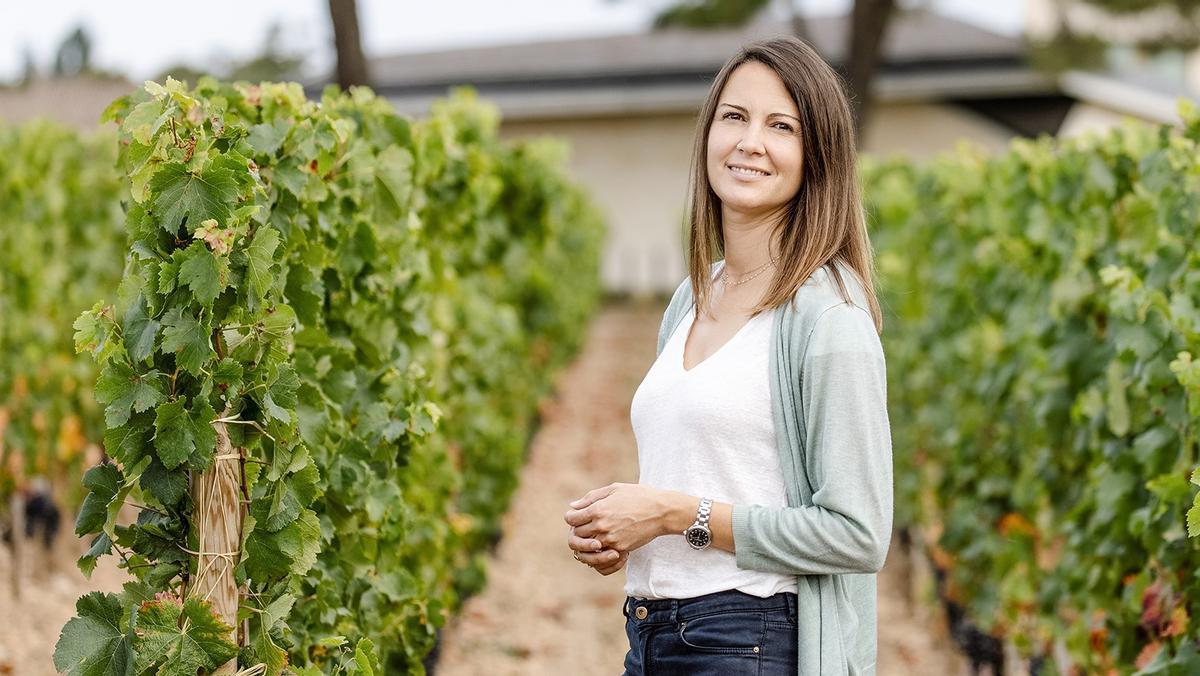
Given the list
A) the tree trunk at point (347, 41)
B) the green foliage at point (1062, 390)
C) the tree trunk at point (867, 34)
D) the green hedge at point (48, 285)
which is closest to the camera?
the green foliage at point (1062, 390)

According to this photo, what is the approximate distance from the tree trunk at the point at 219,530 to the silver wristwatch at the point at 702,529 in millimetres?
762

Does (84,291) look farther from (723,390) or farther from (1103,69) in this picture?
(1103,69)

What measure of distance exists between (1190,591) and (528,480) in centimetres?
693

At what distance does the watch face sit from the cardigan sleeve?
0.16 feet

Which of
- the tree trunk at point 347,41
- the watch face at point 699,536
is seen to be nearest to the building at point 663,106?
the tree trunk at point 347,41

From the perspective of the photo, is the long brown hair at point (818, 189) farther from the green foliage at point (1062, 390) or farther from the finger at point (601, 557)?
the green foliage at point (1062, 390)

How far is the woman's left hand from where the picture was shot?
2.19m

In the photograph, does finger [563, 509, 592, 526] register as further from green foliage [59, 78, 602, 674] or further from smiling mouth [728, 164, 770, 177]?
smiling mouth [728, 164, 770, 177]

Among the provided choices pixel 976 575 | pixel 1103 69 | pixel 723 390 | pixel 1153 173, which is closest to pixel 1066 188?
pixel 1153 173

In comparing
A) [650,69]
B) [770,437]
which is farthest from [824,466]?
[650,69]

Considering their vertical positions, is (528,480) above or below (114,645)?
below

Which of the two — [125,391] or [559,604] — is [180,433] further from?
[559,604]

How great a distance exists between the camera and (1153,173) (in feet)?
12.5

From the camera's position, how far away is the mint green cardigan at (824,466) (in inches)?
83.8
